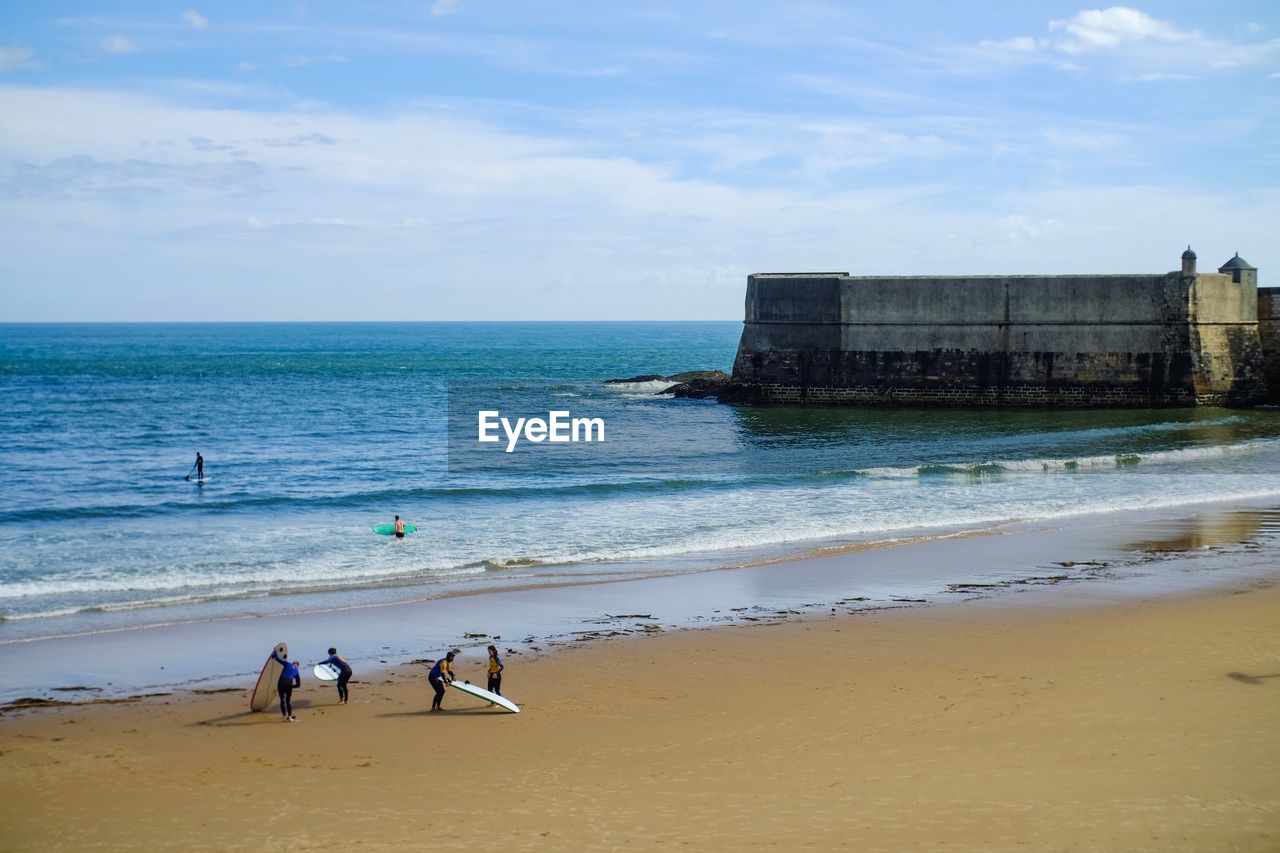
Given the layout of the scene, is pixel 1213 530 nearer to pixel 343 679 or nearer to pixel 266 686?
pixel 343 679

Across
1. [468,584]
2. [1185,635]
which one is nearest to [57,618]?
[468,584]

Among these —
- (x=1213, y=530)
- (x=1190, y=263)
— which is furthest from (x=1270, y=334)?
(x=1213, y=530)

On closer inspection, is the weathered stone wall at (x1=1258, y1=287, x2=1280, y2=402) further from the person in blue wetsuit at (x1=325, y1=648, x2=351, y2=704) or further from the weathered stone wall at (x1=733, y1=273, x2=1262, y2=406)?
the person in blue wetsuit at (x1=325, y1=648, x2=351, y2=704)

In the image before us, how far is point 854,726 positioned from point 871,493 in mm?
15979

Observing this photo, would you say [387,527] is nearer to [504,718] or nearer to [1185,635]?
[504,718]

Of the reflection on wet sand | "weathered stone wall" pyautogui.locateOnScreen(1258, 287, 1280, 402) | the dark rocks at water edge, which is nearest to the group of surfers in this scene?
the reflection on wet sand

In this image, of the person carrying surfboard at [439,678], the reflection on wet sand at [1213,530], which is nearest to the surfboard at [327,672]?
the person carrying surfboard at [439,678]

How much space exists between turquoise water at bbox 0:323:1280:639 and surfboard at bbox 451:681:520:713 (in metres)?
5.40

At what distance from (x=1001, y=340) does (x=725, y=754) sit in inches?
1425

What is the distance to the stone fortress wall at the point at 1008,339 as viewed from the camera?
135ft

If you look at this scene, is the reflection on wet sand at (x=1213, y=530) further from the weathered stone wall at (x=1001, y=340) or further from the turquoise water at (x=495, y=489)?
the weathered stone wall at (x=1001, y=340)

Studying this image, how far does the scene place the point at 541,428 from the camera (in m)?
43.2

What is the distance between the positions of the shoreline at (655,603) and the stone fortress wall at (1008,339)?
2200 centimetres

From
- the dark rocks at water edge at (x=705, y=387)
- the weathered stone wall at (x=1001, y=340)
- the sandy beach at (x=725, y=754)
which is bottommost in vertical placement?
the sandy beach at (x=725, y=754)
